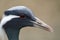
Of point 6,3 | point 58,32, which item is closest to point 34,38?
Answer: point 58,32

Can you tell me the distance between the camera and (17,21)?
1.46 m

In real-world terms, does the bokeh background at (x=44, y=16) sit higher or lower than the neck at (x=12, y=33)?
higher

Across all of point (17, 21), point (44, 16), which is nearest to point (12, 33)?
point (17, 21)

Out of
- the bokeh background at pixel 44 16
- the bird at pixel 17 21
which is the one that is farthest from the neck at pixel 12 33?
the bokeh background at pixel 44 16

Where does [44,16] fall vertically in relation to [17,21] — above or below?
above

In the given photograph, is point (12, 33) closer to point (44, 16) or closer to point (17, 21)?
point (17, 21)

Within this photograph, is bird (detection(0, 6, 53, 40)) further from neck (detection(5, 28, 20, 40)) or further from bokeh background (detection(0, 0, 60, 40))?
bokeh background (detection(0, 0, 60, 40))

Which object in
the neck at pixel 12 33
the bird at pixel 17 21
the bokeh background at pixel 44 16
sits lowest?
the neck at pixel 12 33

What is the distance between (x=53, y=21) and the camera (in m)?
2.49

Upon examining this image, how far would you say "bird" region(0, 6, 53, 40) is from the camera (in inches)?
56.4

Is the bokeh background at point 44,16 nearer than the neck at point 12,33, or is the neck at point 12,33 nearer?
the neck at point 12,33

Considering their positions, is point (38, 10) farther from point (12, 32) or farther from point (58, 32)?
point (12, 32)

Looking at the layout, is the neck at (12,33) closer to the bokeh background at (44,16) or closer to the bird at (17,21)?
the bird at (17,21)

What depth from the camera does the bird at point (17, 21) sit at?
143cm
